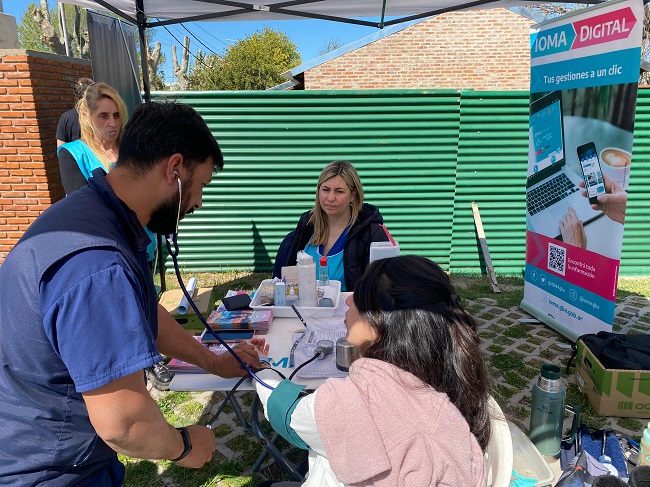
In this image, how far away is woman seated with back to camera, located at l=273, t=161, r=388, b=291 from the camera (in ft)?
11.0

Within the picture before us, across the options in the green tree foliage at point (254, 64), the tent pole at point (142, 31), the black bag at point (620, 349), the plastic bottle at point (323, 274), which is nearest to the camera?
the plastic bottle at point (323, 274)

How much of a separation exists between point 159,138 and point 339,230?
7.48 feet

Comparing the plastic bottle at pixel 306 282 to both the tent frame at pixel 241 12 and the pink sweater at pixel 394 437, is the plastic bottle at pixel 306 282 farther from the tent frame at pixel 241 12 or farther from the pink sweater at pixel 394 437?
the tent frame at pixel 241 12

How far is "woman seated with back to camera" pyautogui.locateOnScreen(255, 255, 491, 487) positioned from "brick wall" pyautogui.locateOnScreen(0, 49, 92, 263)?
5.11 m

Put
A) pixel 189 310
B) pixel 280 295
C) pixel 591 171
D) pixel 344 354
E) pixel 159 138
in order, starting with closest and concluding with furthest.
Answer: pixel 159 138 → pixel 344 354 → pixel 280 295 → pixel 189 310 → pixel 591 171

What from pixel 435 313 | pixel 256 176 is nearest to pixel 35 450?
pixel 435 313

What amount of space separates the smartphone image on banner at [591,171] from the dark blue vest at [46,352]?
3.69 metres

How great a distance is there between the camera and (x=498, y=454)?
4.07 feet

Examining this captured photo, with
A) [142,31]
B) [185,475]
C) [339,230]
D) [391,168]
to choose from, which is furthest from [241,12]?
[185,475]

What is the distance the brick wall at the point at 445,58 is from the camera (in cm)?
1416

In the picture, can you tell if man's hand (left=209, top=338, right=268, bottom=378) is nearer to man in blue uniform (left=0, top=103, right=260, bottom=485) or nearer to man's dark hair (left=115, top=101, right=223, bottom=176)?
man in blue uniform (left=0, top=103, right=260, bottom=485)

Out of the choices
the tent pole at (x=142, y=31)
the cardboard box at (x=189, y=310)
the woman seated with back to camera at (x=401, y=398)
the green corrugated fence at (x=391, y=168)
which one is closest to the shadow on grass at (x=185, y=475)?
the cardboard box at (x=189, y=310)

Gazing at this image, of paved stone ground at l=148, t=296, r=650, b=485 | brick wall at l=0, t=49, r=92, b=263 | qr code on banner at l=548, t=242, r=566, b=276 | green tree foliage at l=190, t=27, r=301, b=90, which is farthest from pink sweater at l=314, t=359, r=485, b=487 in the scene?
green tree foliage at l=190, t=27, r=301, b=90

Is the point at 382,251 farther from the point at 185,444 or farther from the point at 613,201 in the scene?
the point at 613,201
